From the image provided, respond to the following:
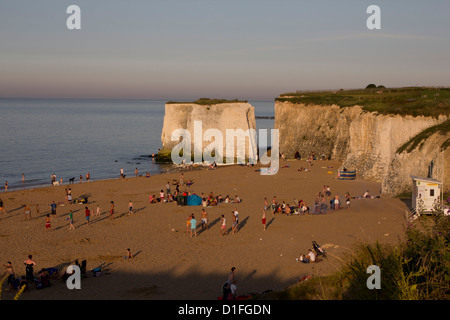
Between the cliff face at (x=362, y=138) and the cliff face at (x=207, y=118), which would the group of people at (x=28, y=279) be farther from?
the cliff face at (x=207, y=118)

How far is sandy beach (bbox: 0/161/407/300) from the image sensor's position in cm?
1641

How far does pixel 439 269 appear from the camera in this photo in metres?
6.74

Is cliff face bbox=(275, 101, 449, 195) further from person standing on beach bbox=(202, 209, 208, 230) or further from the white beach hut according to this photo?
person standing on beach bbox=(202, 209, 208, 230)

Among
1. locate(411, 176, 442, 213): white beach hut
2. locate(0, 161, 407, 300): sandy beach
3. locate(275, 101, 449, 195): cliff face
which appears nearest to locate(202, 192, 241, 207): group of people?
locate(0, 161, 407, 300): sandy beach

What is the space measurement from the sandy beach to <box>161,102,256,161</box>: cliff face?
22577 millimetres

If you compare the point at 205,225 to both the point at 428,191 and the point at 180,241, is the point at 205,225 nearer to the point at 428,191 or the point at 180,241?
the point at 180,241

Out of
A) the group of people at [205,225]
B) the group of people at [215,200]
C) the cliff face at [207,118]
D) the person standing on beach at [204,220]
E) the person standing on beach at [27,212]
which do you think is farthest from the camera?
the cliff face at [207,118]

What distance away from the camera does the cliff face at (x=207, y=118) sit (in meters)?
57.6

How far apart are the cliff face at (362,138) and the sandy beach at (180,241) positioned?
7.33ft

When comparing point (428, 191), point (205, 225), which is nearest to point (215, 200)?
point (205, 225)

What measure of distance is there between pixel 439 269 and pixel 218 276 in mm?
11413

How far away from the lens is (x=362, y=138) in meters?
41.6

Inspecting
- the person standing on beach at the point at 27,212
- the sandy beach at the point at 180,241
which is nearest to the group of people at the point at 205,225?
the sandy beach at the point at 180,241

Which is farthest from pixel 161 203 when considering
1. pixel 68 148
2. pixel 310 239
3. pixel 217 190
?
pixel 68 148
